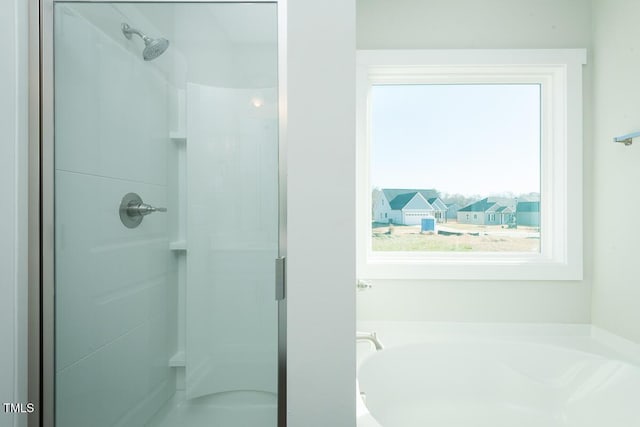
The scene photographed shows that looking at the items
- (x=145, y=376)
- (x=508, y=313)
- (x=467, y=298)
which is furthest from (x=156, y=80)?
(x=508, y=313)

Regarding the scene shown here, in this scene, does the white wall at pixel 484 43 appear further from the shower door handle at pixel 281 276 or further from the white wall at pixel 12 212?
the white wall at pixel 12 212

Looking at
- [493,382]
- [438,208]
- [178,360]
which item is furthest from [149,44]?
[493,382]

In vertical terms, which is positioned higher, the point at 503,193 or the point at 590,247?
the point at 503,193

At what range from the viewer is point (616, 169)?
5.54 ft

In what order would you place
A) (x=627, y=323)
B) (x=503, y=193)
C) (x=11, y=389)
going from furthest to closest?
(x=503, y=193)
(x=627, y=323)
(x=11, y=389)

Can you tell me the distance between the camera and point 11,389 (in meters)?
0.92

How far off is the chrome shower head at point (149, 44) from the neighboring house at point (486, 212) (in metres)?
1.64

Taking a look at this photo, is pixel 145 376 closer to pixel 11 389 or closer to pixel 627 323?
pixel 11 389

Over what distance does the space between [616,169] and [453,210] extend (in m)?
0.75

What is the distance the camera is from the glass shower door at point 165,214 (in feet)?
3.16

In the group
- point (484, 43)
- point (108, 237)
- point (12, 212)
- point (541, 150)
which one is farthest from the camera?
point (541, 150)

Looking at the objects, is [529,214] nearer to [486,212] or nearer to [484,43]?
[486,212]

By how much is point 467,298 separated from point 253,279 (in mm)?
1348

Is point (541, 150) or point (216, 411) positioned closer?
point (216, 411)
